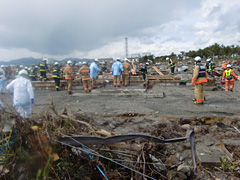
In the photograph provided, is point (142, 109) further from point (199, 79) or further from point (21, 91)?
point (21, 91)

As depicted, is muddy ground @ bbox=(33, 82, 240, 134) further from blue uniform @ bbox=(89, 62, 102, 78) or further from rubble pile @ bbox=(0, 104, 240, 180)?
blue uniform @ bbox=(89, 62, 102, 78)

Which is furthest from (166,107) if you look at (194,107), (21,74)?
(21,74)

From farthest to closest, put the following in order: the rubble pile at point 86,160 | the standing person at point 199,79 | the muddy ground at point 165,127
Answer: the standing person at point 199,79 < the muddy ground at point 165,127 < the rubble pile at point 86,160

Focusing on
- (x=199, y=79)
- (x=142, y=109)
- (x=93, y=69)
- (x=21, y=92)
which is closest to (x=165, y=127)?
(x=142, y=109)

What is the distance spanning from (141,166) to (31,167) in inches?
58.7

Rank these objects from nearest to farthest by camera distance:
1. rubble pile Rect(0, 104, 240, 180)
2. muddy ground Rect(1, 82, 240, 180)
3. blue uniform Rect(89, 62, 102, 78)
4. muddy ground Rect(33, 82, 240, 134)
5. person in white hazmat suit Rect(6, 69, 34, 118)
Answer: rubble pile Rect(0, 104, 240, 180) < muddy ground Rect(1, 82, 240, 180) < person in white hazmat suit Rect(6, 69, 34, 118) < muddy ground Rect(33, 82, 240, 134) < blue uniform Rect(89, 62, 102, 78)

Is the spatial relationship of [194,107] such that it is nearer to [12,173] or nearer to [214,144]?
[214,144]

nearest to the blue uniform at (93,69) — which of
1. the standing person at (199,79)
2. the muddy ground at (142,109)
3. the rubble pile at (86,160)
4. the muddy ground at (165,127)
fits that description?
the muddy ground at (165,127)

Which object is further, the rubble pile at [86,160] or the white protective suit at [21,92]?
the white protective suit at [21,92]

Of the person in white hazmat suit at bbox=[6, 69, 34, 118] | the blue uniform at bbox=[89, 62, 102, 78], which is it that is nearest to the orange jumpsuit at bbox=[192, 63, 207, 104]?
the blue uniform at bbox=[89, 62, 102, 78]

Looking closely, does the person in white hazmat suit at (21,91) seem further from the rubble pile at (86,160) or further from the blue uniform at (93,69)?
the blue uniform at (93,69)

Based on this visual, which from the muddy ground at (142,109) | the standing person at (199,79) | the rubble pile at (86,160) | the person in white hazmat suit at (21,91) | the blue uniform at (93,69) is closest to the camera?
the rubble pile at (86,160)

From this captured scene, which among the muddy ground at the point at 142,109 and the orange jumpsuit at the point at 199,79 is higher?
the orange jumpsuit at the point at 199,79

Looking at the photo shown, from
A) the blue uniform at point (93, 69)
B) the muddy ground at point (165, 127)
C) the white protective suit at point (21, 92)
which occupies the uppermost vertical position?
the blue uniform at point (93, 69)
